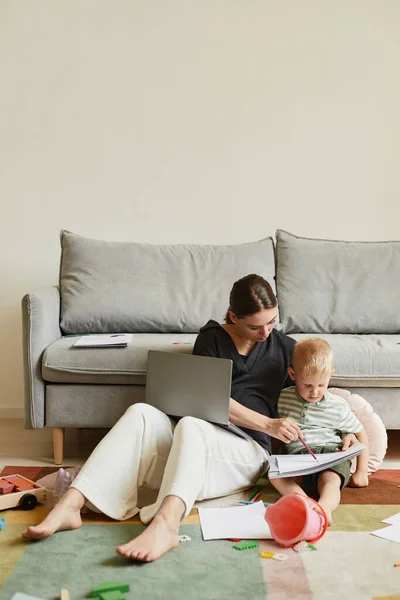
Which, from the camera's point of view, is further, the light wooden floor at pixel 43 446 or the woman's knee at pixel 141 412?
the light wooden floor at pixel 43 446

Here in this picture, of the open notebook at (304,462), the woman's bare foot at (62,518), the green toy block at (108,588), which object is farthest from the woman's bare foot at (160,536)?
the open notebook at (304,462)

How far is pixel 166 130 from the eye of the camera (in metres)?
3.47

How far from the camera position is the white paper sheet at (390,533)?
1835 mm

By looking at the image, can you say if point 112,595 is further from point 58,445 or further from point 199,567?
point 58,445

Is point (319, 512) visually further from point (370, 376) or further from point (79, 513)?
point (370, 376)

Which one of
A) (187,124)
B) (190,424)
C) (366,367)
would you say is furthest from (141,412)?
(187,124)

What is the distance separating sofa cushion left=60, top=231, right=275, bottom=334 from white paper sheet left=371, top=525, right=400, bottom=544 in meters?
1.30

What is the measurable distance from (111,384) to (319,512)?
1041mm

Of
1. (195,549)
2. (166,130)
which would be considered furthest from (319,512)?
(166,130)

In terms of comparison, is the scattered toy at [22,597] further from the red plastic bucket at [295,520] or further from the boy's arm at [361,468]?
the boy's arm at [361,468]

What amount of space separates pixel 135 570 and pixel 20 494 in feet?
1.90

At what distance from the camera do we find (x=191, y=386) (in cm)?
210

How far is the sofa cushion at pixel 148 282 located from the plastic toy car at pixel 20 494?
0.94 metres

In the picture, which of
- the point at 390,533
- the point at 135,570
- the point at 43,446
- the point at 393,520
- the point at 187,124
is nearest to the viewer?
the point at 135,570
